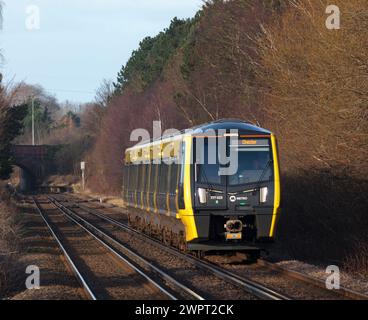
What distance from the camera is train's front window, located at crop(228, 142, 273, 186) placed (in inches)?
668

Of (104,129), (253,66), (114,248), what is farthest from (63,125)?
(114,248)

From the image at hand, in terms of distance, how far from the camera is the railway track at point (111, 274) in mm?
13367

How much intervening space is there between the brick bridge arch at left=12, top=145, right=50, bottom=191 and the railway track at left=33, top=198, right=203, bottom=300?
6898 centimetres

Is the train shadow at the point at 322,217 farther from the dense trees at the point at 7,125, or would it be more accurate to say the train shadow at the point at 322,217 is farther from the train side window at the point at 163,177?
the dense trees at the point at 7,125

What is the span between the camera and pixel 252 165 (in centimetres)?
1705

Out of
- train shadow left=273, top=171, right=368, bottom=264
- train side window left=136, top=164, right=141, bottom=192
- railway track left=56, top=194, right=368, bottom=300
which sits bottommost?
railway track left=56, top=194, right=368, bottom=300

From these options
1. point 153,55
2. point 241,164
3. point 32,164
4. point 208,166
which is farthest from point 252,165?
point 32,164

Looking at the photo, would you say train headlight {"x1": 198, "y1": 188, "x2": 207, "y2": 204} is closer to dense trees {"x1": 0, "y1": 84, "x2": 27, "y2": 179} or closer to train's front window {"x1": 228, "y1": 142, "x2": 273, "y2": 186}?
train's front window {"x1": 228, "y1": 142, "x2": 273, "y2": 186}

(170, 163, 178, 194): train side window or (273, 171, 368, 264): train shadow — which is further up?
(170, 163, 178, 194): train side window

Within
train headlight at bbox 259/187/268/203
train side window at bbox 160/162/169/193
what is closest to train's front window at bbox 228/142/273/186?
train headlight at bbox 259/187/268/203

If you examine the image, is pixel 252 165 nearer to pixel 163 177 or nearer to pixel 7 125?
pixel 163 177

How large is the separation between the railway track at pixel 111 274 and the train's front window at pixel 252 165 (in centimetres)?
283

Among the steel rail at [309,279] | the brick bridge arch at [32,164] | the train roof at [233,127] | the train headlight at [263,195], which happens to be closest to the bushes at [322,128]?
the steel rail at [309,279]

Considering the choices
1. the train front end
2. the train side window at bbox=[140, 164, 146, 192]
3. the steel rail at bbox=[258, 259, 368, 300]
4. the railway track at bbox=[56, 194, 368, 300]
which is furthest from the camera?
the train side window at bbox=[140, 164, 146, 192]
